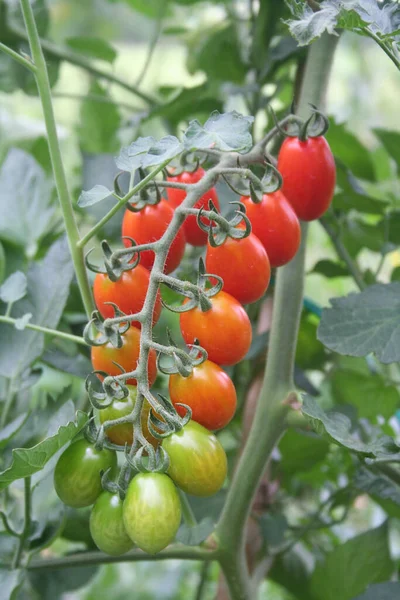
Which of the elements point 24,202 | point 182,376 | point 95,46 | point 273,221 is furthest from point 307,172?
point 95,46

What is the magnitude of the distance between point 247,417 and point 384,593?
0.19 m

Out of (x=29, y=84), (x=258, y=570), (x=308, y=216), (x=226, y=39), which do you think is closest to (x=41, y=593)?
(x=258, y=570)

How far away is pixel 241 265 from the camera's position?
40 cm

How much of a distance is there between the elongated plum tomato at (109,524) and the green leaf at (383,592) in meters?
0.25

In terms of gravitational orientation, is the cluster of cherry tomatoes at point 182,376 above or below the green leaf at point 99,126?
above

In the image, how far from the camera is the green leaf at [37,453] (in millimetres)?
349

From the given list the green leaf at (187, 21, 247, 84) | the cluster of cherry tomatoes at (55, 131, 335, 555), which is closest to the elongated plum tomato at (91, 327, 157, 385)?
the cluster of cherry tomatoes at (55, 131, 335, 555)

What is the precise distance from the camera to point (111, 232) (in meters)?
0.63

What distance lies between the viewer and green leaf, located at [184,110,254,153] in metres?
0.35

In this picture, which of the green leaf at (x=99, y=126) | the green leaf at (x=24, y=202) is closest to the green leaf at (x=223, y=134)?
the green leaf at (x=24, y=202)

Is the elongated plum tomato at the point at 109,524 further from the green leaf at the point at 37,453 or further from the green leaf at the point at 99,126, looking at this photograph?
the green leaf at the point at 99,126

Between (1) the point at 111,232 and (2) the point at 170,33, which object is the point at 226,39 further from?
(1) the point at 111,232

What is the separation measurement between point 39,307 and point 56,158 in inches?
5.5

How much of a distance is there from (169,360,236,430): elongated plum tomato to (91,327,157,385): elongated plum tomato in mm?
19
